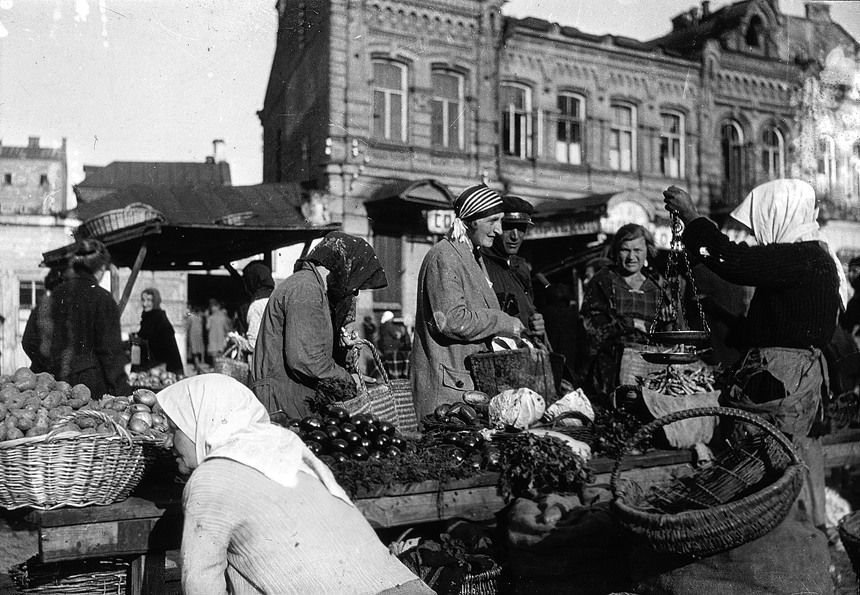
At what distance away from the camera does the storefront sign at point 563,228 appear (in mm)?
Answer: 18172

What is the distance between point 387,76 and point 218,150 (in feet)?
45.6

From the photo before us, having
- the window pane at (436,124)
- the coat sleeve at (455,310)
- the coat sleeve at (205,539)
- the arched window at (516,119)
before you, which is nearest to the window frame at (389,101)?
the window pane at (436,124)

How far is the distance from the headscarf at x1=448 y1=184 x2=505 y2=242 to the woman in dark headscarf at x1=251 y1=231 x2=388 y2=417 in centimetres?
67

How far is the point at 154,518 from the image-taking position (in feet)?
11.6

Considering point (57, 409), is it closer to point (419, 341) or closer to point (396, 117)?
point (419, 341)

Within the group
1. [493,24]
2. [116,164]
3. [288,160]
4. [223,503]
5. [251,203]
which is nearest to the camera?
[223,503]

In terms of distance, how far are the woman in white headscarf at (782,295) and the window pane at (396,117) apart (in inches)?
624

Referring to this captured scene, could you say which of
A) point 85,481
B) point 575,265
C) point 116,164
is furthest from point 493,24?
point 85,481

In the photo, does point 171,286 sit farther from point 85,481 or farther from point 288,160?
point 85,481

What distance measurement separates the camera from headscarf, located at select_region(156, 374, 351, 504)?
2770 mm

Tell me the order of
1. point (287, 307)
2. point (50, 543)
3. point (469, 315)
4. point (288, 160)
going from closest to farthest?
point (50, 543), point (287, 307), point (469, 315), point (288, 160)

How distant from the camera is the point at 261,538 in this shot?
2.68 m

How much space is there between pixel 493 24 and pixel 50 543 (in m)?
19.4

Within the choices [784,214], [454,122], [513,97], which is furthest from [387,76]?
[784,214]
